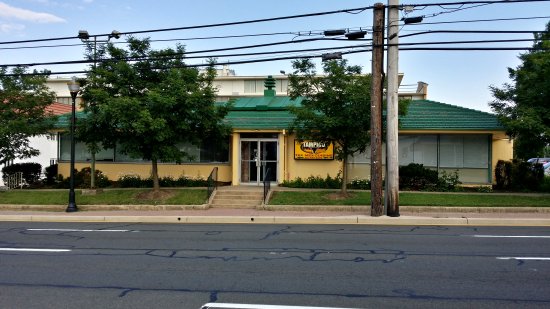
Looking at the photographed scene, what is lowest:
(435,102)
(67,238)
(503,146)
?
(67,238)

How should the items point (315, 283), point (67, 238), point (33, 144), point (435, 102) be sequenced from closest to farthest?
point (315, 283) < point (67, 238) < point (435, 102) < point (33, 144)

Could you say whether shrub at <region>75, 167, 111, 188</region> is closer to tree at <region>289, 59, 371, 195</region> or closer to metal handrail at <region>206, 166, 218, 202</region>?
metal handrail at <region>206, 166, 218, 202</region>

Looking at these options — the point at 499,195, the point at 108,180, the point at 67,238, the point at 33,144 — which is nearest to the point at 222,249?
the point at 67,238

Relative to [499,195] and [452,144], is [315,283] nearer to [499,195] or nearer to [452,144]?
[499,195]

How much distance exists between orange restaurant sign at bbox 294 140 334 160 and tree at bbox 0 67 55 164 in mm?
11639

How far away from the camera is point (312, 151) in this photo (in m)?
21.9

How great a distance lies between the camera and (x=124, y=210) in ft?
58.2

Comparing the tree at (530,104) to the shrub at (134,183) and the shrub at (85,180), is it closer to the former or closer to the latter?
the shrub at (134,183)

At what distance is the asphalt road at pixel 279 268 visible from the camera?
20.3 ft

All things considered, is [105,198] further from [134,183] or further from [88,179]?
[88,179]

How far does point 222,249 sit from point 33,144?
2551 centimetres

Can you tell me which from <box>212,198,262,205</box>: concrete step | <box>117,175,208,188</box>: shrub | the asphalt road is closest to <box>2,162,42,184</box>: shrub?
<box>117,175,208,188</box>: shrub

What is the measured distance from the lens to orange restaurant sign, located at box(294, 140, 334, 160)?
21828mm

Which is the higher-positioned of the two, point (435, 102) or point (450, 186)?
point (435, 102)
